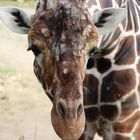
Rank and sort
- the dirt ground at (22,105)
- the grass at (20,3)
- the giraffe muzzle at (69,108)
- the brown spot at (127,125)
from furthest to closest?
the grass at (20,3) → the dirt ground at (22,105) → the brown spot at (127,125) → the giraffe muzzle at (69,108)

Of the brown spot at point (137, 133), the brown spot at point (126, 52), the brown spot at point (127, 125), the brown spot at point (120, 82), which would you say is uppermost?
the brown spot at point (126, 52)

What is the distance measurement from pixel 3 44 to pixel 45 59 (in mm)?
5411

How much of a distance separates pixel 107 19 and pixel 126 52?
1.39 ft

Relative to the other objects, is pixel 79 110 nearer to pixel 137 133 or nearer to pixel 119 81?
pixel 119 81

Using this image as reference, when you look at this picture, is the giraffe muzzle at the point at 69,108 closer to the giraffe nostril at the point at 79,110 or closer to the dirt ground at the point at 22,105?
the giraffe nostril at the point at 79,110

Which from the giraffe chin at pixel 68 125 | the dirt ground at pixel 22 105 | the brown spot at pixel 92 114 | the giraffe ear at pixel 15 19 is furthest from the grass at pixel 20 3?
the giraffe chin at pixel 68 125

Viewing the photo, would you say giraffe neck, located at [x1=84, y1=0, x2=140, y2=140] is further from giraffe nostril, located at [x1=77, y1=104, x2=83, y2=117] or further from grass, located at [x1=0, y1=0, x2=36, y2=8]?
grass, located at [x1=0, y1=0, x2=36, y2=8]

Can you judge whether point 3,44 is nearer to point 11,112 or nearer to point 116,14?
point 11,112

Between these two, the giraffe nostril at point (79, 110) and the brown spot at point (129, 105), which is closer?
the giraffe nostril at point (79, 110)

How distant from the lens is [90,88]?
133 inches

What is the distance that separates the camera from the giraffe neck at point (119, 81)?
329cm

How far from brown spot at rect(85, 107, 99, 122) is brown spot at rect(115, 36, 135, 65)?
1.07ft

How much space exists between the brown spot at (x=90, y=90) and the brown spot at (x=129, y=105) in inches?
Answer: 6.9

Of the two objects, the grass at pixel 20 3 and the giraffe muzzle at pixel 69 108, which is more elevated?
the giraffe muzzle at pixel 69 108
